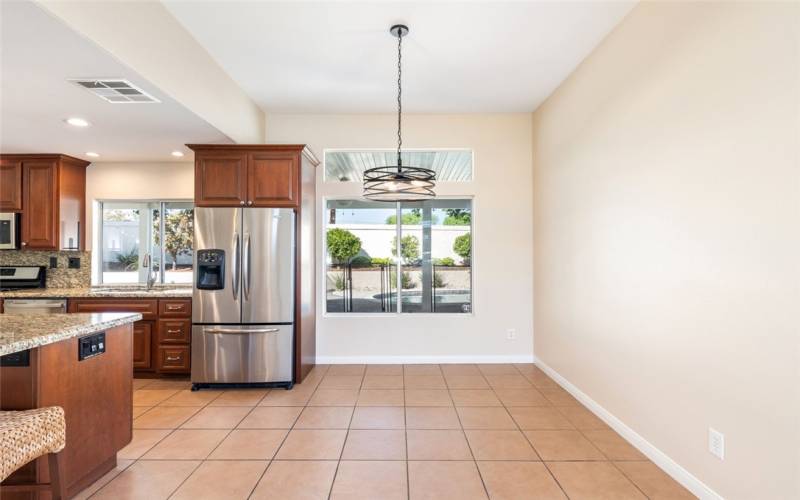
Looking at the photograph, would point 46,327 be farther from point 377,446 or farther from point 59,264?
Result: point 59,264

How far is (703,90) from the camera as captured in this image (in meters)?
2.06

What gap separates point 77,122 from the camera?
3.33 meters

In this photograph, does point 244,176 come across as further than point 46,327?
Yes

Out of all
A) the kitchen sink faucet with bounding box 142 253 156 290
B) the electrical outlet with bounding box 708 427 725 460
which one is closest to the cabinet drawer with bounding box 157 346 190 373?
the kitchen sink faucet with bounding box 142 253 156 290

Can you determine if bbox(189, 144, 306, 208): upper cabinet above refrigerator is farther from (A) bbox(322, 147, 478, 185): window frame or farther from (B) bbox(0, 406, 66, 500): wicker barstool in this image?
(B) bbox(0, 406, 66, 500): wicker barstool

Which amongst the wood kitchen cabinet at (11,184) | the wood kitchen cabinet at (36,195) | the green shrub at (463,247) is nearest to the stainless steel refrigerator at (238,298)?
the wood kitchen cabinet at (36,195)

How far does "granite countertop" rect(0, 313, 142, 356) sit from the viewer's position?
5.50 ft

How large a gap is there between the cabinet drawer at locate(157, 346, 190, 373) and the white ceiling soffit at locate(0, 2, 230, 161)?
2.12m

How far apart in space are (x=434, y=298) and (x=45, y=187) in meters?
4.59

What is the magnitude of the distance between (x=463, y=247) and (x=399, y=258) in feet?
2.64

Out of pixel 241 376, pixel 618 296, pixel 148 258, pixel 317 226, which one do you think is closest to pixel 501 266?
pixel 618 296

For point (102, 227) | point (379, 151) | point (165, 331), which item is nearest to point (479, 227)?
point (379, 151)

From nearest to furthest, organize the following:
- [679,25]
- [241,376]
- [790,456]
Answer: [790,456]
[679,25]
[241,376]

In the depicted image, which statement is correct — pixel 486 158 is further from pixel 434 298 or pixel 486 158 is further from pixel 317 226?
pixel 317 226
